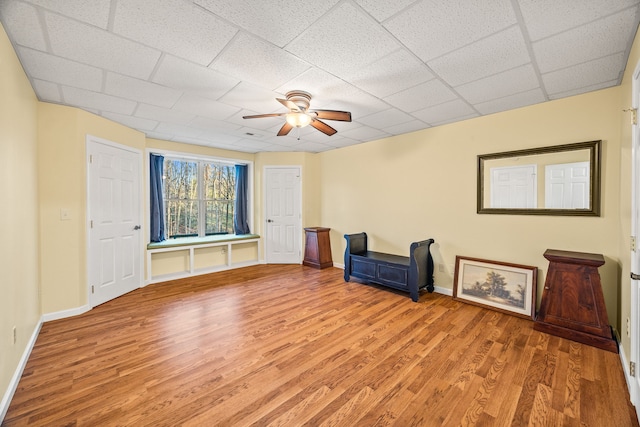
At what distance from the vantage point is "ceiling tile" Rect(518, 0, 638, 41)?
4.99 feet

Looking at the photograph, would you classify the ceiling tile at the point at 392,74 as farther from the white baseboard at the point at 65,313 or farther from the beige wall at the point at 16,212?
the white baseboard at the point at 65,313

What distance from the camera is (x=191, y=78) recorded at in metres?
2.36

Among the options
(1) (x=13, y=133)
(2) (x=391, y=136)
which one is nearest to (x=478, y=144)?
(2) (x=391, y=136)

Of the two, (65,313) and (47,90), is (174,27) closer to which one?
(47,90)

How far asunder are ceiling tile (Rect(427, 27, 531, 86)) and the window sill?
4317 mm

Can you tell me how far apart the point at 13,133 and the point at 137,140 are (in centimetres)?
215

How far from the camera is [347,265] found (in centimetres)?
437

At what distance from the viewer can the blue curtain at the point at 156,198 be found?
4602mm

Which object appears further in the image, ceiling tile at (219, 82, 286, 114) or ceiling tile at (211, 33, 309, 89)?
ceiling tile at (219, 82, 286, 114)

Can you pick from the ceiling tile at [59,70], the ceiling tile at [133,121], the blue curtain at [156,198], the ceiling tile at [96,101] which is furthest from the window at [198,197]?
the ceiling tile at [59,70]

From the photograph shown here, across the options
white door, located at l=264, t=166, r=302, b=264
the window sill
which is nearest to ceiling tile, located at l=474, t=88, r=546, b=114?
white door, located at l=264, t=166, r=302, b=264

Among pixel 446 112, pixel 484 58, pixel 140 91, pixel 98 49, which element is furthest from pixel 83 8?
pixel 446 112

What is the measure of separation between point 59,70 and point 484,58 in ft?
11.3

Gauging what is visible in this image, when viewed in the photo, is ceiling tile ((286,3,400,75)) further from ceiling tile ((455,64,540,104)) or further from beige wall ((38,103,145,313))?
beige wall ((38,103,145,313))
